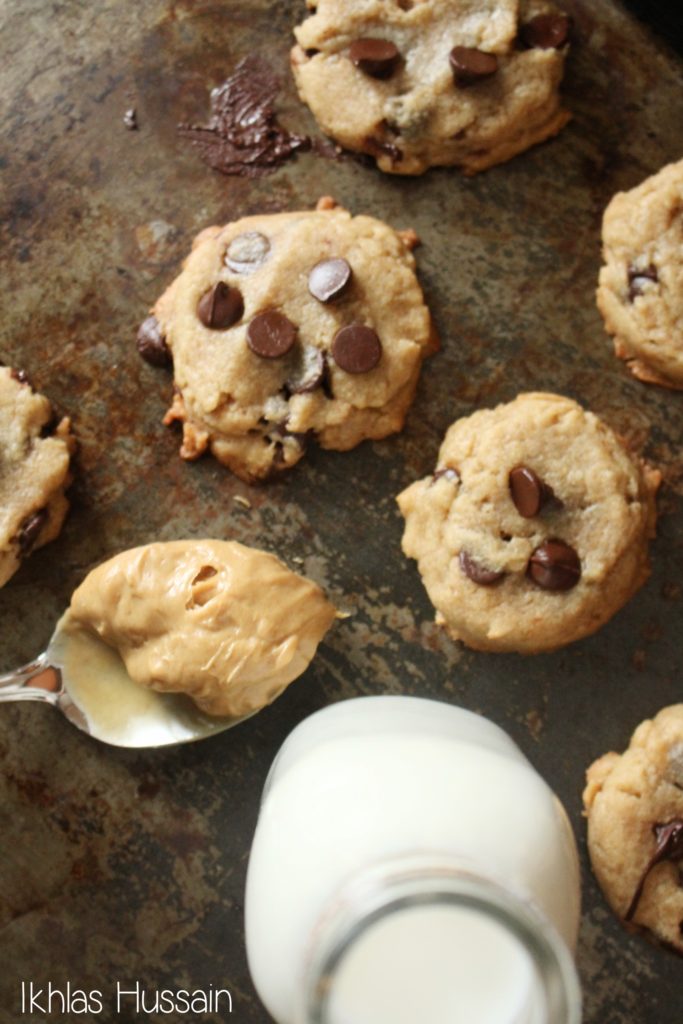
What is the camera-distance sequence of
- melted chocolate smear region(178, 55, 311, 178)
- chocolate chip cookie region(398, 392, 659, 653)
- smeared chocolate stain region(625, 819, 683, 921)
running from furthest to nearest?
1. melted chocolate smear region(178, 55, 311, 178)
2. chocolate chip cookie region(398, 392, 659, 653)
3. smeared chocolate stain region(625, 819, 683, 921)

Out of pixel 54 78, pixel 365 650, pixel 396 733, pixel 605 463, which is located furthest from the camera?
pixel 54 78

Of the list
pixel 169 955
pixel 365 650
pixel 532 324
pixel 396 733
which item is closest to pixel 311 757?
pixel 396 733

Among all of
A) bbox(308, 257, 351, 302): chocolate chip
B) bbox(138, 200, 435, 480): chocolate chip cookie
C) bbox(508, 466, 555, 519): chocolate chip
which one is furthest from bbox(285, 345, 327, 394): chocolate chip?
bbox(508, 466, 555, 519): chocolate chip

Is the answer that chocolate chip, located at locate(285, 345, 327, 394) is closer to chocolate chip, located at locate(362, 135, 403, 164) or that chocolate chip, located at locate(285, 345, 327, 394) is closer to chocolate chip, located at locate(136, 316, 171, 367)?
chocolate chip, located at locate(136, 316, 171, 367)

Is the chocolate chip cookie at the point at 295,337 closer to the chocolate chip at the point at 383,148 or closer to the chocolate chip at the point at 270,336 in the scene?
the chocolate chip at the point at 270,336

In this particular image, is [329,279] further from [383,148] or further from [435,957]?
[435,957]

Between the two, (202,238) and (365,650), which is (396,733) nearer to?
(365,650)

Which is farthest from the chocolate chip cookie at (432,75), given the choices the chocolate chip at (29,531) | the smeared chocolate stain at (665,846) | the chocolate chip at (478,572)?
the smeared chocolate stain at (665,846)
